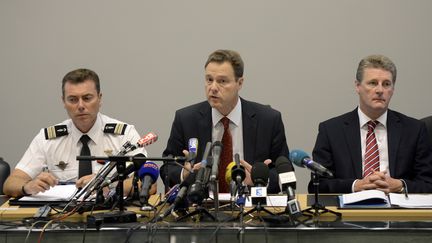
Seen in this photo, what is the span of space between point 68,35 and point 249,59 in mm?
1547

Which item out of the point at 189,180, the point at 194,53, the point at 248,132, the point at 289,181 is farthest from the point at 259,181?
the point at 194,53

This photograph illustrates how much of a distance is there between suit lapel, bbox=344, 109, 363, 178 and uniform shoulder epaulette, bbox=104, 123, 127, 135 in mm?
1457

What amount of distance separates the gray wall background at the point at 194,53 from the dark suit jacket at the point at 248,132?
1172 millimetres

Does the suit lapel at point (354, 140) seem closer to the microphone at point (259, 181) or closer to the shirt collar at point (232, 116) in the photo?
the shirt collar at point (232, 116)

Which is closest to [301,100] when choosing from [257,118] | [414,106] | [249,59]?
[249,59]

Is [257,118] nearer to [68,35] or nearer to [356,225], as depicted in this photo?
[356,225]

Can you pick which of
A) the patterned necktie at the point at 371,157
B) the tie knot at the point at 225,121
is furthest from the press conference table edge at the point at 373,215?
the tie knot at the point at 225,121

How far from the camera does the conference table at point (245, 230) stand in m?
2.98

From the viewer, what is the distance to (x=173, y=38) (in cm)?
554

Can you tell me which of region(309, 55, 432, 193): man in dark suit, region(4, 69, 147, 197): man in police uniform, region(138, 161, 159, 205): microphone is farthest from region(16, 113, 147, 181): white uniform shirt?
region(309, 55, 432, 193): man in dark suit

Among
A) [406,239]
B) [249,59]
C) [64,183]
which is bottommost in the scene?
[406,239]

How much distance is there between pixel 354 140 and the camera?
4.19 metres

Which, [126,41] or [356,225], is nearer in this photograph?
[356,225]

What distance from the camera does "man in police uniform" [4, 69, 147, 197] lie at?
4.24 meters
